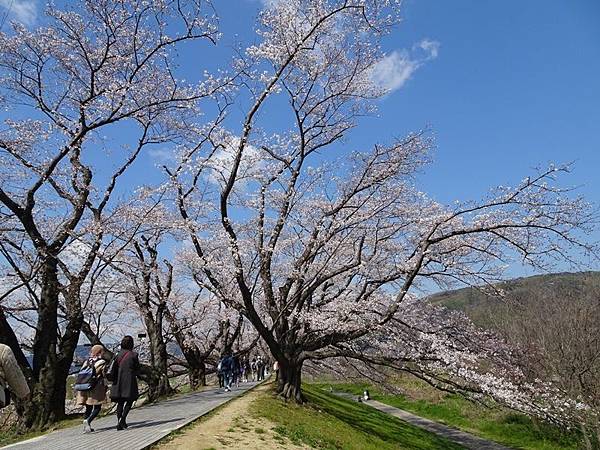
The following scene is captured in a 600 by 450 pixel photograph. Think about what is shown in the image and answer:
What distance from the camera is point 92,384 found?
953cm

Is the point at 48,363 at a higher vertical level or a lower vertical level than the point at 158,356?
lower

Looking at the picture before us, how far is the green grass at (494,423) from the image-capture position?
62.1ft

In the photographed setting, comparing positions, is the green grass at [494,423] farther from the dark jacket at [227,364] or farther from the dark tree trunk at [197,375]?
the dark tree trunk at [197,375]

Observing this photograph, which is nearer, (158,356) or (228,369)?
(158,356)

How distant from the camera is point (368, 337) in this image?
1503 cm

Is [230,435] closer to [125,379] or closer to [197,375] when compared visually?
[125,379]

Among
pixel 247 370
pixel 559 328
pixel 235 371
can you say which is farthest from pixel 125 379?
pixel 247 370

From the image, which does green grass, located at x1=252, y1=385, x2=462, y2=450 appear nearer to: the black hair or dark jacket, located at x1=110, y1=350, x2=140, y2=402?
dark jacket, located at x1=110, y1=350, x2=140, y2=402

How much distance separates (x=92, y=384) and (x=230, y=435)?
2.85 metres

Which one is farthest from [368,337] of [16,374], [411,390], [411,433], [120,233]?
[411,390]

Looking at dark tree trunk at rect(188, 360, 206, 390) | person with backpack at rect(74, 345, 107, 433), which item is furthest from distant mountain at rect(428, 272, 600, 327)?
dark tree trunk at rect(188, 360, 206, 390)

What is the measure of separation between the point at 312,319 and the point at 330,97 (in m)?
6.69

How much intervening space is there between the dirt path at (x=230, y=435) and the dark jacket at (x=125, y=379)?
1323 millimetres

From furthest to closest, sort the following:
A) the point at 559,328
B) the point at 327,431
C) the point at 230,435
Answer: the point at 559,328
the point at 327,431
the point at 230,435
